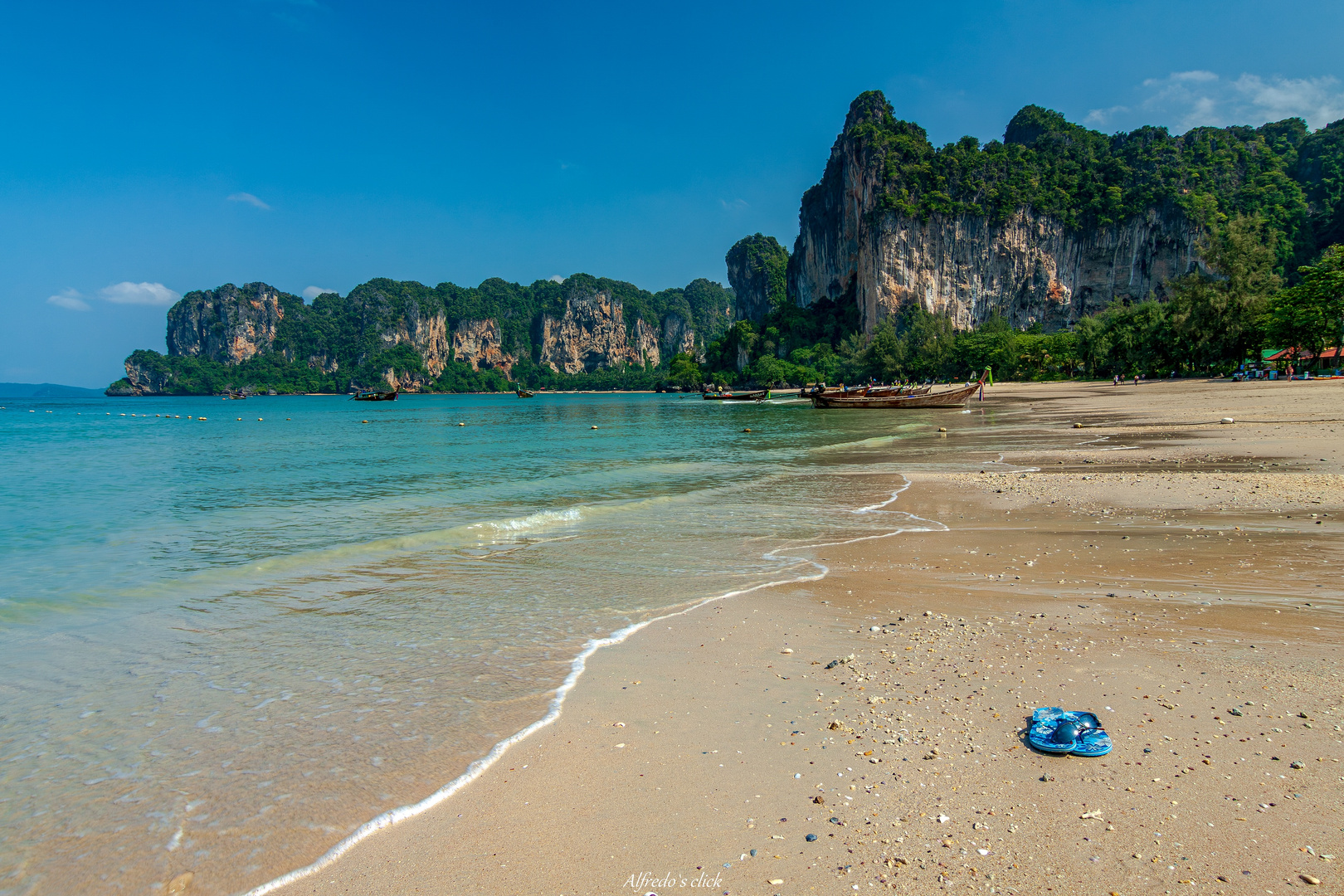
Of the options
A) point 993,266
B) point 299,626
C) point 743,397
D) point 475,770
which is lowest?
point 299,626

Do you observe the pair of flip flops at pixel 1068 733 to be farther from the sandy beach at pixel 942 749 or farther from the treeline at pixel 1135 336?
the treeline at pixel 1135 336

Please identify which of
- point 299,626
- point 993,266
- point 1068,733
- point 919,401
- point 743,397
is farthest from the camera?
point 993,266

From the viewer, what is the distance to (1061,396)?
52781mm

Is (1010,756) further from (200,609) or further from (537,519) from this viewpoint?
(537,519)

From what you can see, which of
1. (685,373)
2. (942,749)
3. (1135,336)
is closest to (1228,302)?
(1135,336)

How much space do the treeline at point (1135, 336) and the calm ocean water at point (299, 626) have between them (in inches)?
1894

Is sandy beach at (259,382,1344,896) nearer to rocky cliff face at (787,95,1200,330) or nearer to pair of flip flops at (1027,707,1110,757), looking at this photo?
pair of flip flops at (1027,707,1110,757)

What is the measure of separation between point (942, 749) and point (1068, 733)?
2.31 feet

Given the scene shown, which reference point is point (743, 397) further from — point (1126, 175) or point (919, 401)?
point (1126, 175)

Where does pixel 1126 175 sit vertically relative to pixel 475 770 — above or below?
above

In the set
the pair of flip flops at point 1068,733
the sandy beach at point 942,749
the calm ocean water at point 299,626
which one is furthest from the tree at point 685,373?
the pair of flip flops at point 1068,733

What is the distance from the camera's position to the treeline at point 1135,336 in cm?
4866

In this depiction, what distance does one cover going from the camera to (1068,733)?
3.70 m

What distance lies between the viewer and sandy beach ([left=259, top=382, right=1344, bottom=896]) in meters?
2.87
